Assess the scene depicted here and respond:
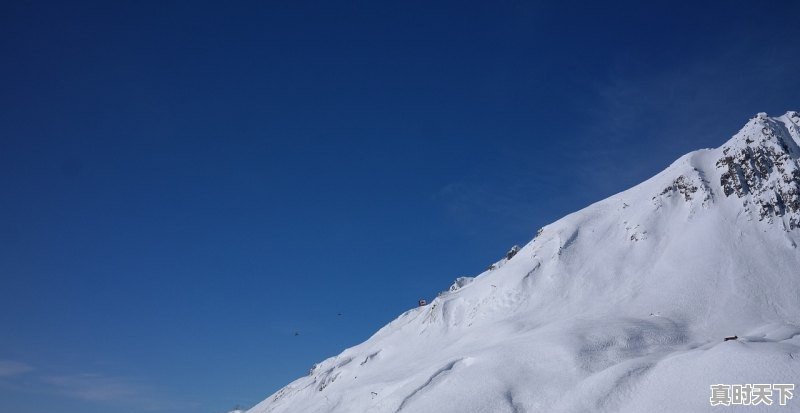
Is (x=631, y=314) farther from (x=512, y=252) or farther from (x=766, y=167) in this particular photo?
(x=512, y=252)

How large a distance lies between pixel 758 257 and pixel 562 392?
98.1 ft

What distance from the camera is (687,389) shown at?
35.0 metres

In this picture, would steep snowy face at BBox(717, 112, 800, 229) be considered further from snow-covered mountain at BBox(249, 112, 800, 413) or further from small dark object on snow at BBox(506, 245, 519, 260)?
small dark object on snow at BBox(506, 245, 519, 260)

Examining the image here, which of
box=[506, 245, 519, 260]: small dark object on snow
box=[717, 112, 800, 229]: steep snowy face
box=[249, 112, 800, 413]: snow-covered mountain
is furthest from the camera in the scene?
box=[506, 245, 519, 260]: small dark object on snow

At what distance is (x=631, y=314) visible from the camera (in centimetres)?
5334

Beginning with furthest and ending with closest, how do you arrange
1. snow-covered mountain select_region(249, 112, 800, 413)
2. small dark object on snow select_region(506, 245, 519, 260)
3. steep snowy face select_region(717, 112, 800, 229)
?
small dark object on snow select_region(506, 245, 519, 260) → steep snowy face select_region(717, 112, 800, 229) → snow-covered mountain select_region(249, 112, 800, 413)

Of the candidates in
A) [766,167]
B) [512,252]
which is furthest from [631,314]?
[512,252]

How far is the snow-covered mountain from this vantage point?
3828cm

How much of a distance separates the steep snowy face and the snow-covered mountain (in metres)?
0.17

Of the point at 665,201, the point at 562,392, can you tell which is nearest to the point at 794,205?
the point at 665,201

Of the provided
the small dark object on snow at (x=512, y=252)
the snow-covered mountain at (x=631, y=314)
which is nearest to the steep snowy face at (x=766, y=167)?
the snow-covered mountain at (x=631, y=314)

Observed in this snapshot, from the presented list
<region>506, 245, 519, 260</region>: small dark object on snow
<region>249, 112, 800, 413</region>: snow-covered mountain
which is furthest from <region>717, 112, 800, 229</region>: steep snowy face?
<region>506, 245, 519, 260</region>: small dark object on snow

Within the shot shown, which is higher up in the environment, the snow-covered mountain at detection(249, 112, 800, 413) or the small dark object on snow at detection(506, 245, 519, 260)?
the small dark object on snow at detection(506, 245, 519, 260)

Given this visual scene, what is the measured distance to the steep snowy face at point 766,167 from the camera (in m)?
60.0
